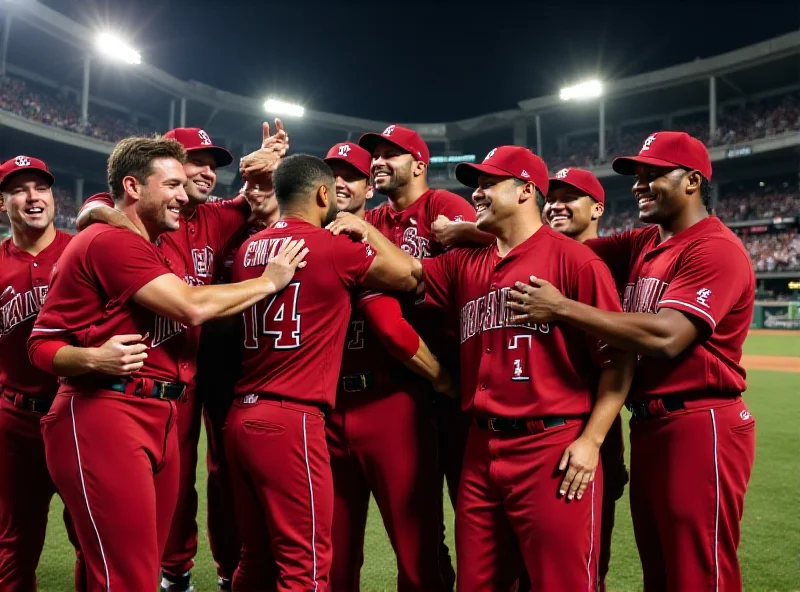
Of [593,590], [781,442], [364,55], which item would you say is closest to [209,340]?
[593,590]

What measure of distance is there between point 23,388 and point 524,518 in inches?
99.5

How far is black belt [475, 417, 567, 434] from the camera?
2588 mm

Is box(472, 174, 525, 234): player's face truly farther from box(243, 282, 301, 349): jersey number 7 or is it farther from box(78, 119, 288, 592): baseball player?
box(78, 119, 288, 592): baseball player

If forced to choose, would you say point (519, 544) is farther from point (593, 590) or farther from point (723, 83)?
point (723, 83)

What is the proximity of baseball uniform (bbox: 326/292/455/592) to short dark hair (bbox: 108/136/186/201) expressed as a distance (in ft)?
3.42

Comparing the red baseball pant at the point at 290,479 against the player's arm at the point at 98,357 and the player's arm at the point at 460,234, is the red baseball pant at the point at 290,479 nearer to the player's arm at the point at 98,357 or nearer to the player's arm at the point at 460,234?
the player's arm at the point at 98,357

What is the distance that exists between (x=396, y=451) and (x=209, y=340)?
1275 mm

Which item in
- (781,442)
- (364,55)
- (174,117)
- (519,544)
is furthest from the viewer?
(364,55)

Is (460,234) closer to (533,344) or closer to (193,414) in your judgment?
(533,344)

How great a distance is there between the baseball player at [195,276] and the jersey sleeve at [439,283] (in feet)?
3.97

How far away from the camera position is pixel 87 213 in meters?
2.85

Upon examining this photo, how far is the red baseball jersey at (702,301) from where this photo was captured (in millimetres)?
2678

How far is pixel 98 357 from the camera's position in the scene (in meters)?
2.46

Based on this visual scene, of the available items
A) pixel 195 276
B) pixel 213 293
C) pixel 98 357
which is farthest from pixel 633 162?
pixel 98 357
